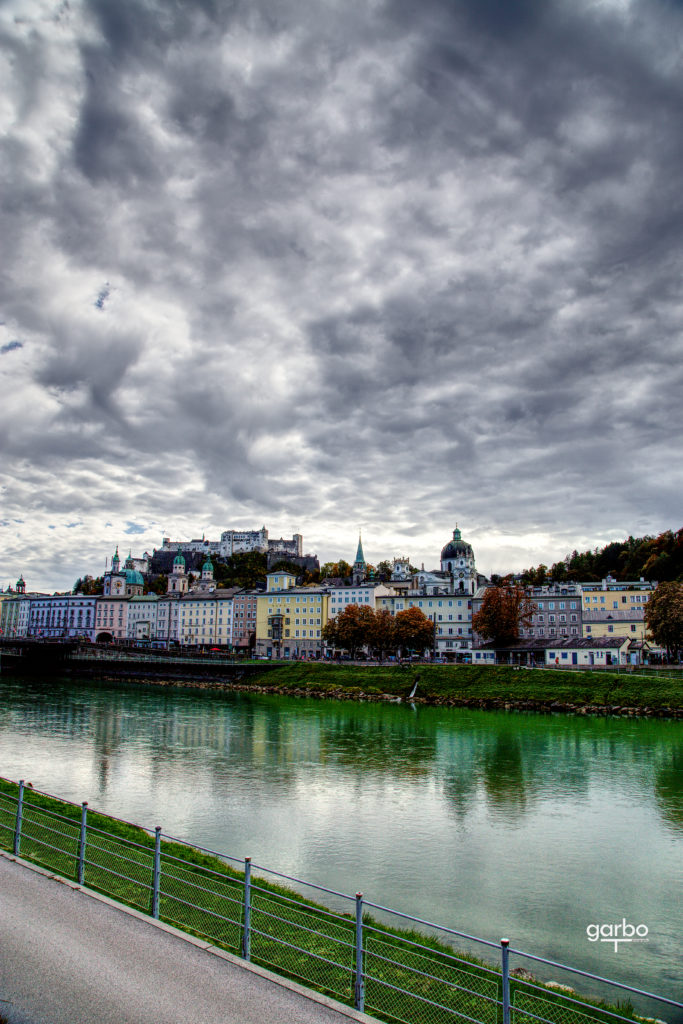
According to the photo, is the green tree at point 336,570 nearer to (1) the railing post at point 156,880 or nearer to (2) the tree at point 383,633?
(2) the tree at point 383,633

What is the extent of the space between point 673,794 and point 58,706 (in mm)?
52689

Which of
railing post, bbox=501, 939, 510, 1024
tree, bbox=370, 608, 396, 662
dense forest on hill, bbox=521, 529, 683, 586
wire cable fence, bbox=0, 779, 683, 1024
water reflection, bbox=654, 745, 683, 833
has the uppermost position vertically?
dense forest on hill, bbox=521, 529, 683, 586

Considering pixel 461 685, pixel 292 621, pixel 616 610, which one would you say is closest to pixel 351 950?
pixel 461 685

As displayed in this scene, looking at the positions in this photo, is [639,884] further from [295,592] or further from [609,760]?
[295,592]

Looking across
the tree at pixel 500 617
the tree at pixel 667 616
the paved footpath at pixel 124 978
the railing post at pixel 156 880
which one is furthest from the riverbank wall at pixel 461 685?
the paved footpath at pixel 124 978

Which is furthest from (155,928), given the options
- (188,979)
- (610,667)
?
(610,667)

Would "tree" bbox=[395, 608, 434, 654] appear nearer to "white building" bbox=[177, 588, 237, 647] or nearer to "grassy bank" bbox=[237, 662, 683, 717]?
"grassy bank" bbox=[237, 662, 683, 717]

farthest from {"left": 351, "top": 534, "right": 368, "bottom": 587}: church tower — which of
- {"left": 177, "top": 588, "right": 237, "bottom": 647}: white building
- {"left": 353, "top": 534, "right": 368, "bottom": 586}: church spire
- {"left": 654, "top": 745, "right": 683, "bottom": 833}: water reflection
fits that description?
{"left": 654, "top": 745, "right": 683, "bottom": 833}: water reflection

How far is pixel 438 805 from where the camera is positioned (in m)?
28.0

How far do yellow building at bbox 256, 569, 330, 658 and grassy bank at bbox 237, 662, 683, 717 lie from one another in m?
31.2

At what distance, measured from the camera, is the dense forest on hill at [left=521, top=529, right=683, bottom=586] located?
115812 millimetres

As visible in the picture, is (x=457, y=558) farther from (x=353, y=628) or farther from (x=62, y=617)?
(x=62, y=617)

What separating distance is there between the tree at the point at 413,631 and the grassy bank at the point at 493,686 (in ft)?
31.4

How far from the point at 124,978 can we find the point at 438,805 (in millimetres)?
21055
